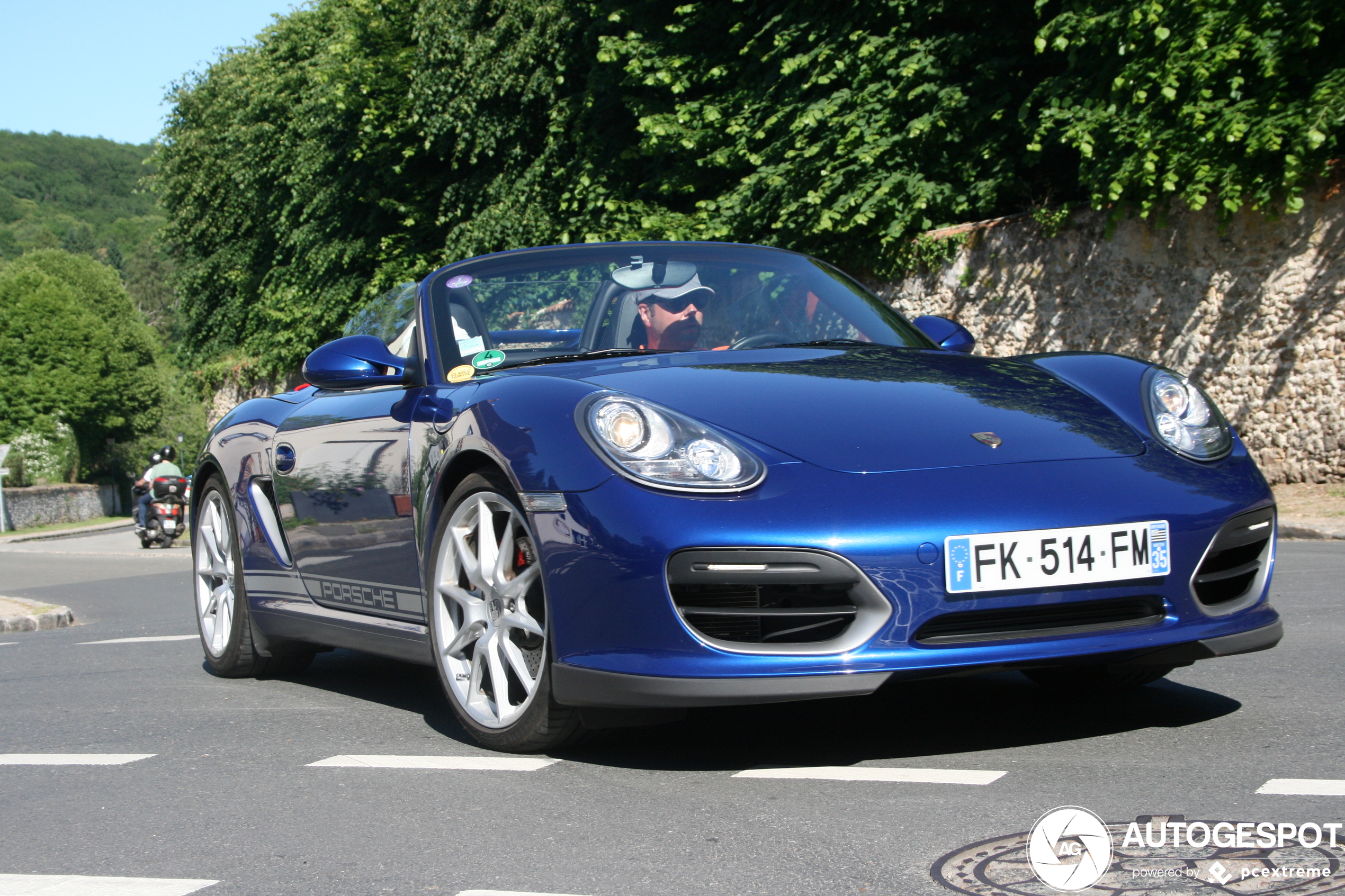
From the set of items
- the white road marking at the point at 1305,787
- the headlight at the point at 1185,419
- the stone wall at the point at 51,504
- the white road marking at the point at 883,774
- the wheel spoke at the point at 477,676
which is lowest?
the stone wall at the point at 51,504

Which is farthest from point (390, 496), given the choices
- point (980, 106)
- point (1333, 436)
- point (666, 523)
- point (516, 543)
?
point (980, 106)

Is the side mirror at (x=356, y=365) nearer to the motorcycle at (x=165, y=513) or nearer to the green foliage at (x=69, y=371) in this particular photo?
the motorcycle at (x=165, y=513)

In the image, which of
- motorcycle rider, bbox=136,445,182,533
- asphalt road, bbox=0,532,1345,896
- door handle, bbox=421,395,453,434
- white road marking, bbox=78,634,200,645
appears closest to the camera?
asphalt road, bbox=0,532,1345,896

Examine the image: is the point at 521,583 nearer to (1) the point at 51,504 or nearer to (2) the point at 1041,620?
(2) the point at 1041,620

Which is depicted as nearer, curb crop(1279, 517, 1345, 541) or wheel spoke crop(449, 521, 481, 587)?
wheel spoke crop(449, 521, 481, 587)

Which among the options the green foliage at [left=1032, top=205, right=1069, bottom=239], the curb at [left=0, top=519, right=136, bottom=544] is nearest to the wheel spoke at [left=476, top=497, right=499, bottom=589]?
the green foliage at [left=1032, top=205, right=1069, bottom=239]

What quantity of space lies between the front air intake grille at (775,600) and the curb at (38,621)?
306 inches

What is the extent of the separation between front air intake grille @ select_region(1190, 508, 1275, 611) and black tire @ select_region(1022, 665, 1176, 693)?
0.54 metres

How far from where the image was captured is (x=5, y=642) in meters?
8.62

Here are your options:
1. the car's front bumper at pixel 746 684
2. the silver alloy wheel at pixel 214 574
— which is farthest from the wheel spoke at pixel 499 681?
the silver alloy wheel at pixel 214 574

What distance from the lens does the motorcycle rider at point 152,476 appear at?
81.1 feet

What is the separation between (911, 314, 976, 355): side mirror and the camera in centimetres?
497

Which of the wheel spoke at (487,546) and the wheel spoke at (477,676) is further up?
the wheel spoke at (487,546)

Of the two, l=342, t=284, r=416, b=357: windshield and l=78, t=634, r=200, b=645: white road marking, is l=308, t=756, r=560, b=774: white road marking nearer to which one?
l=342, t=284, r=416, b=357: windshield
